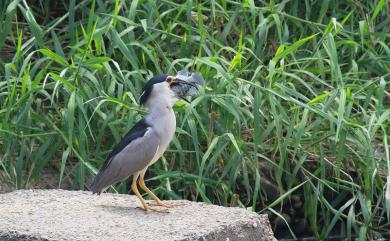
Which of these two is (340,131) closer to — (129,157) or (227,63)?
(227,63)

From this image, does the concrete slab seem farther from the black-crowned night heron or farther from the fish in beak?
the fish in beak

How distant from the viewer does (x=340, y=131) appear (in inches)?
209

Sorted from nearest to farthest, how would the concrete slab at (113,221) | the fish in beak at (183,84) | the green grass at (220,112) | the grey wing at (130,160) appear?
the concrete slab at (113,221) → the grey wing at (130,160) → the fish in beak at (183,84) → the green grass at (220,112)

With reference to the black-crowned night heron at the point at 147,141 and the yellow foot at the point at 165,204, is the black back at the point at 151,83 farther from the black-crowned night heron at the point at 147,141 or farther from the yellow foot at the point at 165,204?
the yellow foot at the point at 165,204

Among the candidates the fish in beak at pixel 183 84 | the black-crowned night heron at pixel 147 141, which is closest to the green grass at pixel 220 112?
the fish in beak at pixel 183 84

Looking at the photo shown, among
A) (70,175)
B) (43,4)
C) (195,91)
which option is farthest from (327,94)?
(43,4)

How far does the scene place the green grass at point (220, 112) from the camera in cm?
523

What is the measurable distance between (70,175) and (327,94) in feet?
4.44

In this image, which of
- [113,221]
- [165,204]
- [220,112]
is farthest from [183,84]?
[220,112]

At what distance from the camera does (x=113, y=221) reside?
13.4 ft

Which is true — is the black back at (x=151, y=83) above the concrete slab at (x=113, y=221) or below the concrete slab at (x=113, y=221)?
above

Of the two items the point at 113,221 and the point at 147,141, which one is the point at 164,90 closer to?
the point at 147,141

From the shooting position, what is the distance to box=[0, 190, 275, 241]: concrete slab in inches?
153

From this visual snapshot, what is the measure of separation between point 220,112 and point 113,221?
1.41 meters
